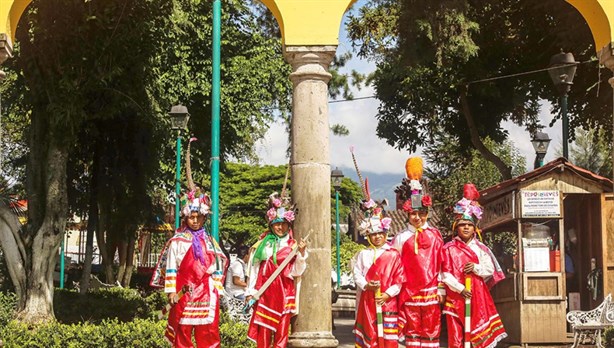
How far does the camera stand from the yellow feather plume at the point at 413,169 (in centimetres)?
1094

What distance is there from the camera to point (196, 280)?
1062 centimetres

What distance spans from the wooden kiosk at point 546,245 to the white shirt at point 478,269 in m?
3.86

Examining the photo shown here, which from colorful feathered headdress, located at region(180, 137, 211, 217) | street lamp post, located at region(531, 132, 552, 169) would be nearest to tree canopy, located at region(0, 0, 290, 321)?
colorful feathered headdress, located at region(180, 137, 211, 217)

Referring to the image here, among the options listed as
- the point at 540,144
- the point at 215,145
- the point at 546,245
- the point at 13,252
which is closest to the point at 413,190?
the point at 215,145

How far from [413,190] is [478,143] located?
10.7m

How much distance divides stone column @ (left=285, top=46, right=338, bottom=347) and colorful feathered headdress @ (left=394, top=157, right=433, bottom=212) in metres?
0.86

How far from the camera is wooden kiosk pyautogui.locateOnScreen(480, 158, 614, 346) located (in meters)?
14.5

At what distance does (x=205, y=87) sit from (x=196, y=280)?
14796 millimetres

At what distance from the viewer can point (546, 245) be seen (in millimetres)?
14594

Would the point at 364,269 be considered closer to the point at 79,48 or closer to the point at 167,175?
the point at 79,48

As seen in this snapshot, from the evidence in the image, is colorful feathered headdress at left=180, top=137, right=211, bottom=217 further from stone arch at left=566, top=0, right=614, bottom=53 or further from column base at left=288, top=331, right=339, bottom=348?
stone arch at left=566, top=0, right=614, bottom=53

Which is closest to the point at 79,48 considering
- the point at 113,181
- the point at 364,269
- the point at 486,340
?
the point at 113,181

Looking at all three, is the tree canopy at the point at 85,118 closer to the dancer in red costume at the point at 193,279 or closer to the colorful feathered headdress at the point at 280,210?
the dancer in red costume at the point at 193,279

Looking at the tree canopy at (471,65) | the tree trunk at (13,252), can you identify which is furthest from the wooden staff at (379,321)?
the tree canopy at (471,65)
